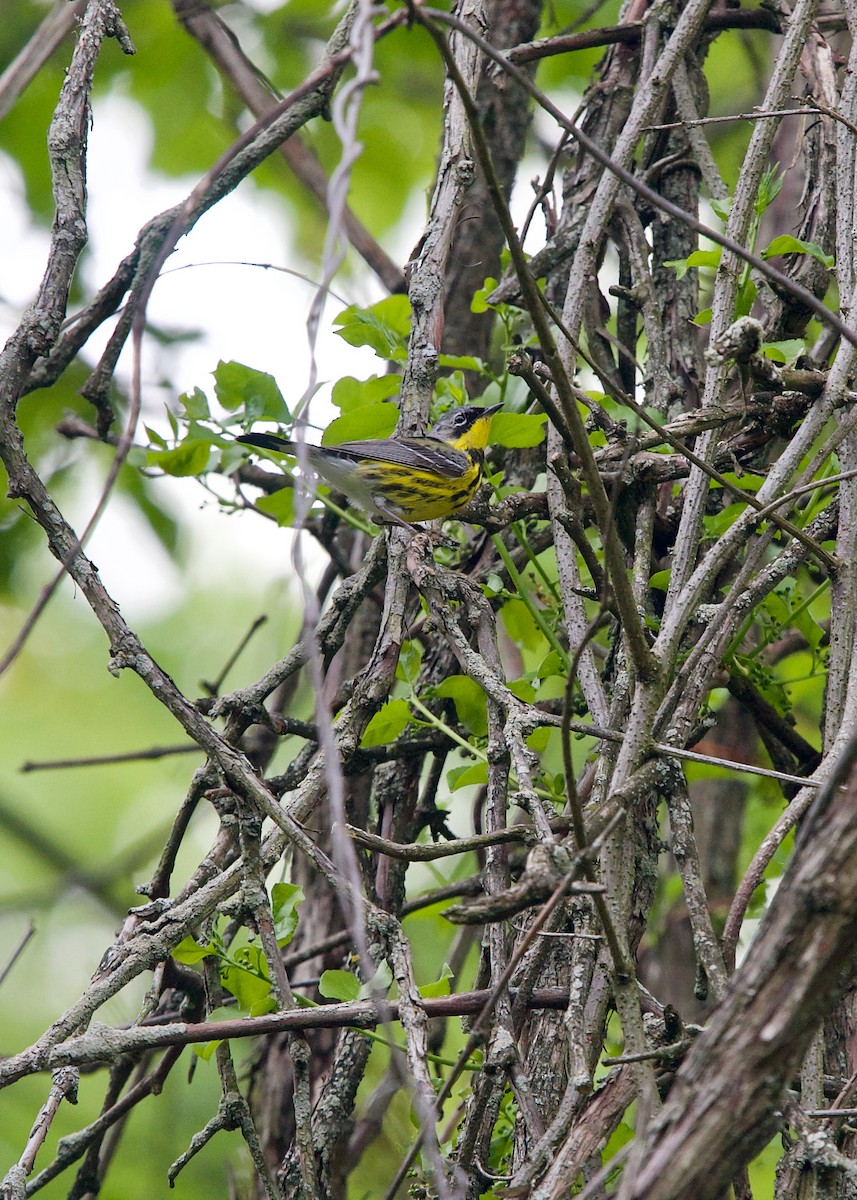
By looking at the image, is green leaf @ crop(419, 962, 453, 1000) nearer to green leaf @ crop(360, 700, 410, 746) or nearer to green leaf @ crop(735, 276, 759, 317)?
green leaf @ crop(360, 700, 410, 746)

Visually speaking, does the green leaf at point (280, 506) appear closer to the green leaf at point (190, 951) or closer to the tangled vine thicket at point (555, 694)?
the tangled vine thicket at point (555, 694)

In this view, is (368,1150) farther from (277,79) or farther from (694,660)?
(277,79)

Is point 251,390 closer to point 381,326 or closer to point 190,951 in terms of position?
point 381,326

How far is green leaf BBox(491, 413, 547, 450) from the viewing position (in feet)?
9.28

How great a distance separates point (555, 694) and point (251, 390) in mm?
1751

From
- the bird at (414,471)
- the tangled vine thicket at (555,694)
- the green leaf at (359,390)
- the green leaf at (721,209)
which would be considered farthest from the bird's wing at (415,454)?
the green leaf at (721,209)

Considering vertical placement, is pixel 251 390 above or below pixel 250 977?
above

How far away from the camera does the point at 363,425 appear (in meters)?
3.07

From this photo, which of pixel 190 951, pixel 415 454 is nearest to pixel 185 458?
pixel 415 454

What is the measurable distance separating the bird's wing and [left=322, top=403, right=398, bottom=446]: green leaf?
71mm

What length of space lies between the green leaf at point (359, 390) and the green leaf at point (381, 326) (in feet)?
0.25

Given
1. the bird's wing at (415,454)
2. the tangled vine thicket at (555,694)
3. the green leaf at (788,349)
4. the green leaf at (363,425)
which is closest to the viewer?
the tangled vine thicket at (555,694)

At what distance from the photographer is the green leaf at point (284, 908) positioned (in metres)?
2.42

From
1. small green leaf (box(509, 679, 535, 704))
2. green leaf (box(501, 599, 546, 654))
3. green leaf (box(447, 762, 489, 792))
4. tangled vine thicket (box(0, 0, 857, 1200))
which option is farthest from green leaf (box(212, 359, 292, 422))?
green leaf (box(447, 762, 489, 792))
